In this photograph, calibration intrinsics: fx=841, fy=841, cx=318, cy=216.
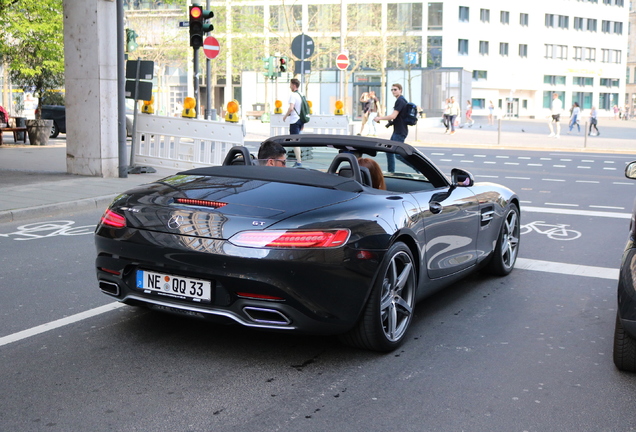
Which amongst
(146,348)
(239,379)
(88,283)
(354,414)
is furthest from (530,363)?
(88,283)

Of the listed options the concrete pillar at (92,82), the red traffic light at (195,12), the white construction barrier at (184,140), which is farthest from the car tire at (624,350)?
the red traffic light at (195,12)

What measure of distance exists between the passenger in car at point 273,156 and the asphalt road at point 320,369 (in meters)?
1.27

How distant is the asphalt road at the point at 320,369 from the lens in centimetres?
388

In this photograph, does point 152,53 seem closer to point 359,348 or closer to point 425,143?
point 425,143

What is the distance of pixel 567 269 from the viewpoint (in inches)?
306

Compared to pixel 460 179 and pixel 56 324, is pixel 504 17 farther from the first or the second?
pixel 56 324

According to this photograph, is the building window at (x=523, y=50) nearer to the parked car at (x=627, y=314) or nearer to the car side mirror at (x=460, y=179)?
the car side mirror at (x=460, y=179)

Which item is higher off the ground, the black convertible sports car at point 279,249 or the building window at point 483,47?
the building window at point 483,47

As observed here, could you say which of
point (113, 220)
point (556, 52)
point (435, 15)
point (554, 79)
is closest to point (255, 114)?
point (435, 15)

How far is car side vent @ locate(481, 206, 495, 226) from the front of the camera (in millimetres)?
6602

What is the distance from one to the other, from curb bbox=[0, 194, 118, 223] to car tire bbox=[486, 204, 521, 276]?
20.7ft

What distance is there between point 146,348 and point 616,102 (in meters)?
101

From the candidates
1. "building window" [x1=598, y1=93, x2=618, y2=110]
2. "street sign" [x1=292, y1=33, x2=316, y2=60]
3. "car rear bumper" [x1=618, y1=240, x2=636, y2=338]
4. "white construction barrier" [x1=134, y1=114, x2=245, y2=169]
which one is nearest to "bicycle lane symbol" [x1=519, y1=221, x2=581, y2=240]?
"car rear bumper" [x1=618, y1=240, x2=636, y2=338]

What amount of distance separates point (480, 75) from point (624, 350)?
263ft
